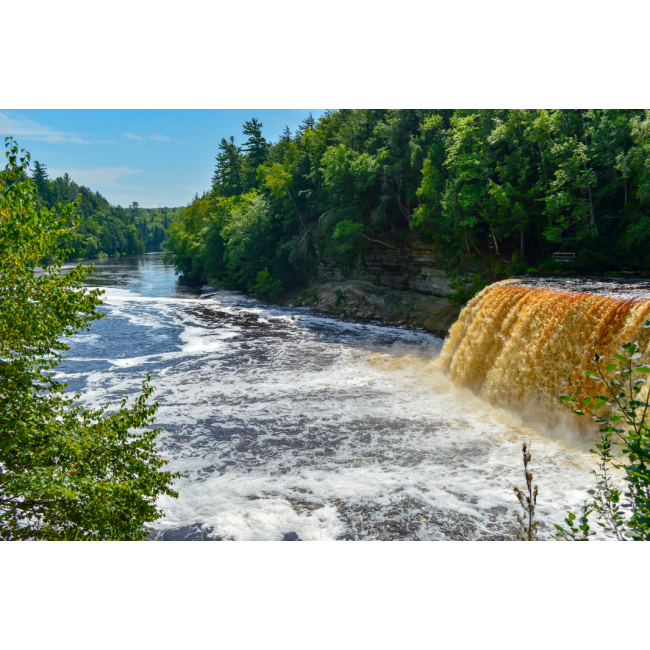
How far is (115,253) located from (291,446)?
3309 inches

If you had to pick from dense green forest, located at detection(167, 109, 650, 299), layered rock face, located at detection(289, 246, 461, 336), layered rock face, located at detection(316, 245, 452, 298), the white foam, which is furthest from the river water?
dense green forest, located at detection(167, 109, 650, 299)

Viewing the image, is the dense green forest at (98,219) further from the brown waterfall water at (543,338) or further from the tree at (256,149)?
the brown waterfall water at (543,338)

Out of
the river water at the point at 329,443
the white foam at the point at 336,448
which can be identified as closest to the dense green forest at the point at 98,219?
the river water at the point at 329,443

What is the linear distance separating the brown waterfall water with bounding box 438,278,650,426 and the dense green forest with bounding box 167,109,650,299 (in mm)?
3625

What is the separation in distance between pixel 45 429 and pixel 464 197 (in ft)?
53.3

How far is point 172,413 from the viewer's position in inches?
396

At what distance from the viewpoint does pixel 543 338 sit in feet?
30.3

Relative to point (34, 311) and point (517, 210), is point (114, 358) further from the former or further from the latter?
point (517, 210)

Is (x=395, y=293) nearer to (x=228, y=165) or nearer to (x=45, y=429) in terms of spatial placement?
(x=45, y=429)

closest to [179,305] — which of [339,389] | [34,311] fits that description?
[339,389]

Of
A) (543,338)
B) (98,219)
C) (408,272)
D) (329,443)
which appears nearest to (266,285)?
(408,272)

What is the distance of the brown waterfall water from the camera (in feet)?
26.5

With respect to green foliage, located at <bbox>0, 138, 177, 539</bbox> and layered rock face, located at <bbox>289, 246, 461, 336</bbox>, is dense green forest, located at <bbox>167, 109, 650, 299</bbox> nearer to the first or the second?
layered rock face, located at <bbox>289, 246, 461, 336</bbox>

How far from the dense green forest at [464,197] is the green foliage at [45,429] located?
1425 centimetres
